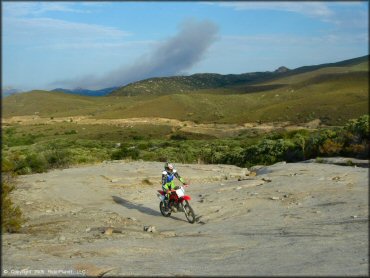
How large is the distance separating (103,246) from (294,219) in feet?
16.1

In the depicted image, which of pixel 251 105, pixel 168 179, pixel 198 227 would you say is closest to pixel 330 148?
pixel 168 179

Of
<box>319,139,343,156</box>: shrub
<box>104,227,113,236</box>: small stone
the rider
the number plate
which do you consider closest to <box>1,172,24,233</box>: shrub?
<box>104,227,113,236</box>: small stone

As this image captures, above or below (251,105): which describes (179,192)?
below

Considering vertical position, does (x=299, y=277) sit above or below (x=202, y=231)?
above

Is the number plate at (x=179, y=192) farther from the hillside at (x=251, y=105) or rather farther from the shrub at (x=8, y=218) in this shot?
the hillside at (x=251, y=105)

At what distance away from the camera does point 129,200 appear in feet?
57.3

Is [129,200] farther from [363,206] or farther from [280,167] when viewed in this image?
[363,206]

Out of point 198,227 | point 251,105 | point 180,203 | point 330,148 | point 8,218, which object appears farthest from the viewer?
point 251,105

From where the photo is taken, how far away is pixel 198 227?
488 inches

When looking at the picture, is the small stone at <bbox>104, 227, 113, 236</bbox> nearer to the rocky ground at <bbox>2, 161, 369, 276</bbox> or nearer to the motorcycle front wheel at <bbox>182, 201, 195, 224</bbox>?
the rocky ground at <bbox>2, 161, 369, 276</bbox>

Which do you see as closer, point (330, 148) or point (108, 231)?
point (108, 231)

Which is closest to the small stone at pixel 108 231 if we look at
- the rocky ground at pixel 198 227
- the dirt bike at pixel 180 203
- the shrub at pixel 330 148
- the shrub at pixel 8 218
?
the rocky ground at pixel 198 227

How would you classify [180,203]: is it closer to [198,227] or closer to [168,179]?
[168,179]

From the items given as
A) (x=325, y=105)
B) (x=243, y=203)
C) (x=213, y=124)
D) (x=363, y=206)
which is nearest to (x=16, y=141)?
(x=213, y=124)
